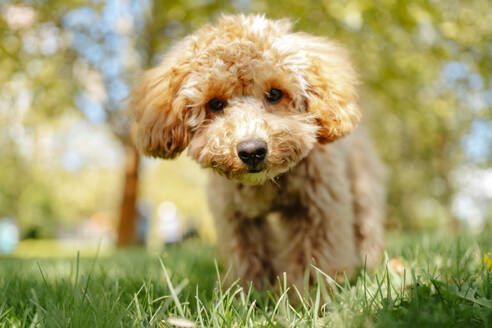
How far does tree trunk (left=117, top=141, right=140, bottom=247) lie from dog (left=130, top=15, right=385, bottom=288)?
7.13 metres

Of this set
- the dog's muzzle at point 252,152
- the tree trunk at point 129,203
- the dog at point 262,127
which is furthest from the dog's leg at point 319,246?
the tree trunk at point 129,203

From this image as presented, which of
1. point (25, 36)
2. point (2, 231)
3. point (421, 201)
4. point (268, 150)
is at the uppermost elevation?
point (25, 36)

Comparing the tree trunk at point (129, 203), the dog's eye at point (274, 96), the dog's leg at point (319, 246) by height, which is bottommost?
the tree trunk at point (129, 203)

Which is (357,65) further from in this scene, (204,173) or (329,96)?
(204,173)

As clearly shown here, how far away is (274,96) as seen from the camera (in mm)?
2516

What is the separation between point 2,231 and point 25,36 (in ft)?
58.2

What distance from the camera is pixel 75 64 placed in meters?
8.72

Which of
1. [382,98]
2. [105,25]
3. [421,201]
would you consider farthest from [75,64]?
[421,201]

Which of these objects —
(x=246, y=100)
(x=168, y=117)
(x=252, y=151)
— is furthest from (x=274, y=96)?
(x=168, y=117)

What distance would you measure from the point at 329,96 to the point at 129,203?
8243 millimetres

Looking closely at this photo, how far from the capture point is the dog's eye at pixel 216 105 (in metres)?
2.51

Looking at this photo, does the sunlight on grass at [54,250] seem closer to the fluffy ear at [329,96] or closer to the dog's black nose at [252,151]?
the dog's black nose at [252,151]

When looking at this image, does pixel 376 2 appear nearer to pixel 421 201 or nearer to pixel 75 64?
pixel 75 64

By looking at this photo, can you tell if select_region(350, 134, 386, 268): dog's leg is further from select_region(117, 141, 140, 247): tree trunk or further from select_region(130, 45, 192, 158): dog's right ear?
select_region(117, 141, 140, 247): tree trunk
